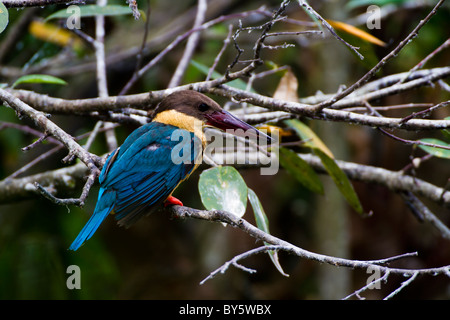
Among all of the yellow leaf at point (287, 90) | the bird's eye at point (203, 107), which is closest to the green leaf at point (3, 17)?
the bird's eye at point (203, 107)

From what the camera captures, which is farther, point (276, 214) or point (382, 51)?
point (276, 214)

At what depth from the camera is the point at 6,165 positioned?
4.08 metres

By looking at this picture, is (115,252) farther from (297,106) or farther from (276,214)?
(297,106)

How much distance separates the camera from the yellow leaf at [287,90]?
2.59 m

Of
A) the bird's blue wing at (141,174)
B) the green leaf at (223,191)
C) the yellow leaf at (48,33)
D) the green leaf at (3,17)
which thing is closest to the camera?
the green leaf at (3,17)

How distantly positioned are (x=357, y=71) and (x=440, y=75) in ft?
7.51

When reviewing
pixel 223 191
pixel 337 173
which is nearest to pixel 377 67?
pixel 223 191

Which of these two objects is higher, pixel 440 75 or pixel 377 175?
pixel 440 75

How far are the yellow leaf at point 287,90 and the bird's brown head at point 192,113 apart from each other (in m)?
0.30

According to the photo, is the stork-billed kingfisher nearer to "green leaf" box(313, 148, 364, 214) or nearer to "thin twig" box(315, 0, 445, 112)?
"green leaf" box(313, 148, 364, 214)

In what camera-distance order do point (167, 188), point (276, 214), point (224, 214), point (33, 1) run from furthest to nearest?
point (276, 214)
point (167, 188)
point (33, 1)
point (224, 214)

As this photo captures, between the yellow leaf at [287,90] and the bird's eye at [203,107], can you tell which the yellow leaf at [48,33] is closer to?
the bird's eye at [203,107]

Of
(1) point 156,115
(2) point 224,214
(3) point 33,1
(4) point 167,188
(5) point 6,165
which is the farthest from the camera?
(5) point 6,165

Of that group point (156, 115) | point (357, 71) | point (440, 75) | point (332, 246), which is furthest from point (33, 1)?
point (357, 71)
